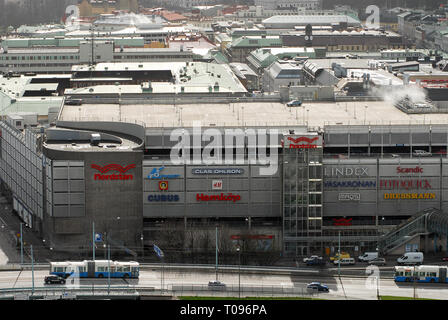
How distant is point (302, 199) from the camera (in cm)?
5731

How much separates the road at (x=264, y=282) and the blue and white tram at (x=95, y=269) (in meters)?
0.42

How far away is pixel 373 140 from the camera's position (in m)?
61.4

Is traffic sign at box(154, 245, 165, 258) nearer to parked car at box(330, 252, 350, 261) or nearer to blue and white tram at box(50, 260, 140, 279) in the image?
blue and white tram at box(50, 260, 140, 279)

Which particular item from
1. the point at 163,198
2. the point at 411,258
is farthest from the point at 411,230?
the point at 163,198

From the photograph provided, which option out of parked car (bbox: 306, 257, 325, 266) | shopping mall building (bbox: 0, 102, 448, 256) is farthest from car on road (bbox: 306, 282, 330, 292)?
shopping mall building (bbox: 0, 102, 448, 256)

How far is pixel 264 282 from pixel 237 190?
8.28 meters

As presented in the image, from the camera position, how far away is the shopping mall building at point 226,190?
57.4 metres

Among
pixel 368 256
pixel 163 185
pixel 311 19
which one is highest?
pixel 311 19

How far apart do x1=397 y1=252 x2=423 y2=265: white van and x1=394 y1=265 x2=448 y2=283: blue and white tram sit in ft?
12.4

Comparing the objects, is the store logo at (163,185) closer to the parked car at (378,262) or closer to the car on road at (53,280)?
the car on road at (53,280)

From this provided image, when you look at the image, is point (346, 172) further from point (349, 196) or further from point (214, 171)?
point (214, 171)

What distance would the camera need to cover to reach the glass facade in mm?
56969

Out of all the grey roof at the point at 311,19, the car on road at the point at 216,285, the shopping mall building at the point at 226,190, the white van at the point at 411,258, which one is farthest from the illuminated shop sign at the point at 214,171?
the grey roof at the point at 311,19
